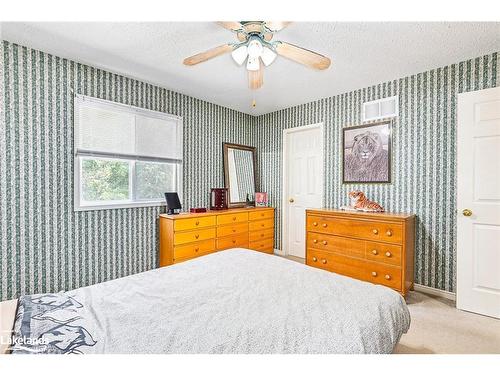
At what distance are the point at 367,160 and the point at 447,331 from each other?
6.57ft

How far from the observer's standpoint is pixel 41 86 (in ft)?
7.83

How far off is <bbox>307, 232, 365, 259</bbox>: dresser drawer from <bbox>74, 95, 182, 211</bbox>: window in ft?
6.51

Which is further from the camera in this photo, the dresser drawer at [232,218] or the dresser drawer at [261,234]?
the dresser drawer at [261,234]

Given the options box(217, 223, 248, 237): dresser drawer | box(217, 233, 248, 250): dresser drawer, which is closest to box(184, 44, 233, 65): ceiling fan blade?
box(217, 223, 248, 237): dresser drawer

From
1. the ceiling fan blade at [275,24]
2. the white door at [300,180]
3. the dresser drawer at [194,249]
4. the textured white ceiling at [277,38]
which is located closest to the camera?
the ceiling fan blade at [275,24]

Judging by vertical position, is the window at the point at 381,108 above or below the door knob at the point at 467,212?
above

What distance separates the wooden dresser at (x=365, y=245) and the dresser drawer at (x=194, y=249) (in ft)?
4.34

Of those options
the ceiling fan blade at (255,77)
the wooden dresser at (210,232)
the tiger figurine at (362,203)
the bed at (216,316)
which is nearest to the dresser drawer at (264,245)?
the wooden dresser at (210,232)

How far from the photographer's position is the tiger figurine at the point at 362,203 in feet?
10.0

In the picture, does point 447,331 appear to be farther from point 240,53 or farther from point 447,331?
point 240,53

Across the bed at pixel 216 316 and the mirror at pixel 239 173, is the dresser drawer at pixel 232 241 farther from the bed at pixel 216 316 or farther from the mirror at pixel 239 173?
the bed at pixel 216 316

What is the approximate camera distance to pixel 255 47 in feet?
5.55

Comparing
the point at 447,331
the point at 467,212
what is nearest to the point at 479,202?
the point at 467,212
